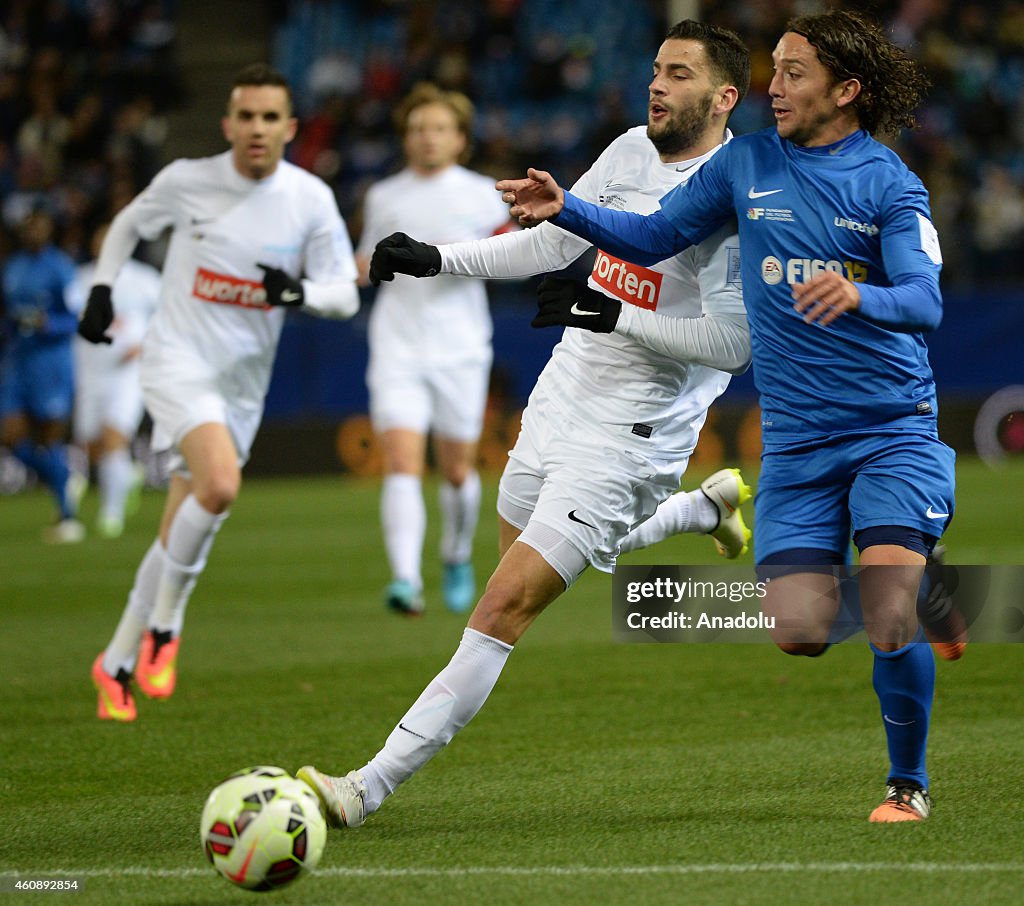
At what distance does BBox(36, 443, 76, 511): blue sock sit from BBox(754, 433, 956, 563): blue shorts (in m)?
11.7

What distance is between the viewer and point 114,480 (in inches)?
639

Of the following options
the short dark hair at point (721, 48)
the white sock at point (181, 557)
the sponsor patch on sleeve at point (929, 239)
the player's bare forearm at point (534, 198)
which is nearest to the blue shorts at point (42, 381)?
the white sock at point (181, 557)

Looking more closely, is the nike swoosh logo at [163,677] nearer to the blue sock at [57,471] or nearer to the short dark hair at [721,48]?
the short dark hair at [721,48]

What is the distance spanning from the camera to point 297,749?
6.39 meters

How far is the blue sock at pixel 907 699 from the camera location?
4.98 m

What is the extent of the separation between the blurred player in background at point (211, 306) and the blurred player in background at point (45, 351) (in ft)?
27.7

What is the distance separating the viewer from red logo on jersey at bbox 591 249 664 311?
5.64 metres

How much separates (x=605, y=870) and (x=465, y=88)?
68.6 feet

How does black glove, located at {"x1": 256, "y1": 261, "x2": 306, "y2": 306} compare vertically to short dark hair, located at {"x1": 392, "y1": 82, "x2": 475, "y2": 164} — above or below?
below

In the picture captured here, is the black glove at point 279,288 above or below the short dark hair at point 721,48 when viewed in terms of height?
below

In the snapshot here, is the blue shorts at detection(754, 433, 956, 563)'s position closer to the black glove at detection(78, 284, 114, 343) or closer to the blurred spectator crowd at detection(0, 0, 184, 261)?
the black glove at detection(78, 284, 114, 343)

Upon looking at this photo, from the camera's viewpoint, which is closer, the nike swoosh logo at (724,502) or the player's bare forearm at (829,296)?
the player's bare forearm at (829,296)

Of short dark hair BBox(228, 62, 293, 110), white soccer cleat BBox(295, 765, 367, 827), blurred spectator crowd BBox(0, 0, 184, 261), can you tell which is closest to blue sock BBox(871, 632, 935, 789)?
white soccer cleat BBox(295, 765, 367, 827)

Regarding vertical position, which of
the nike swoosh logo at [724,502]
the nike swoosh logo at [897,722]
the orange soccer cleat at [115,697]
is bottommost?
the orange soccer cleat at [115,697]
